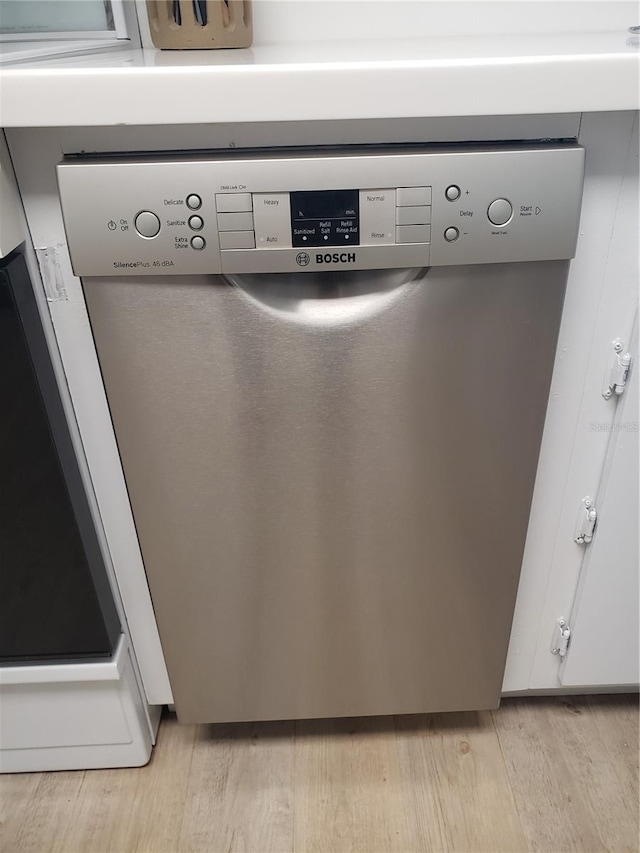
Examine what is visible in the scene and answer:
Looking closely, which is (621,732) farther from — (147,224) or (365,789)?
(147,224)

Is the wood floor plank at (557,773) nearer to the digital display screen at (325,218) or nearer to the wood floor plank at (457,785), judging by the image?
the wood floor plank at (457,785)

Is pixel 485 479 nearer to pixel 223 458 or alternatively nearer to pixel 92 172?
pixel 223 458

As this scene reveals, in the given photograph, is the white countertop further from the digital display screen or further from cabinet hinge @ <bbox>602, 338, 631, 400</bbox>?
cabinet hinge @ <bbox>602, 338, 631, 400</bbox>

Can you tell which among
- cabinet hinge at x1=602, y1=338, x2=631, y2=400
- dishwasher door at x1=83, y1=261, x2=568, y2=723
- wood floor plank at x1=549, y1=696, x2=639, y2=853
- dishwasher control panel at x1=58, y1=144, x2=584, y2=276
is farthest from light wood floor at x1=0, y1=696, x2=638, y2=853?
dishwasher control panel at x1=58, y1=144, x2=584, y2=276

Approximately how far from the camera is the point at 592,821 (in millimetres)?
930

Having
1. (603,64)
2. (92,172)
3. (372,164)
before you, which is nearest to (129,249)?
(92,172)

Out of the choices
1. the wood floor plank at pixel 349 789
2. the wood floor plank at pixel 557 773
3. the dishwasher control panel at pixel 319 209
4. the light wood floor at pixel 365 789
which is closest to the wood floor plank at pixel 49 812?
the light wood floor at pixel 365 789

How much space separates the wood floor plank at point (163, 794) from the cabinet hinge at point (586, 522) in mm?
650

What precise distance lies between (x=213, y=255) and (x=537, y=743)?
2.82 ft

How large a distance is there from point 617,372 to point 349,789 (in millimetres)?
680

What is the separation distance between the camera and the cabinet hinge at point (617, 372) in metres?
0.72

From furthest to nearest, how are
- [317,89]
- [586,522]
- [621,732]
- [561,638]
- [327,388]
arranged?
1. [621,732]
2. [561,638]
3. [586,522]
4. [327,388]
5. [317,89]

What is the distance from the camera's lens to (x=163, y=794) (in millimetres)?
977

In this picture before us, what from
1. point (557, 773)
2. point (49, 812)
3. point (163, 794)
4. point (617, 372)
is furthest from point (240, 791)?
point (617, 372)
